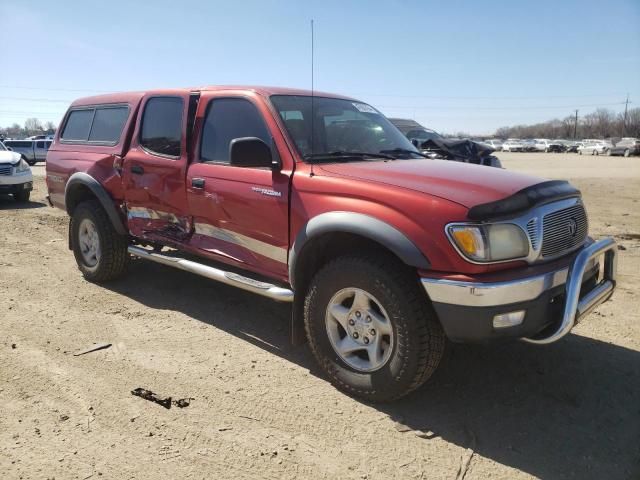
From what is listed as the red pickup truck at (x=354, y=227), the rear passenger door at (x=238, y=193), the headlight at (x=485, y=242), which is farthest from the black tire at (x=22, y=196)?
the headlight at (x=485, y=242)

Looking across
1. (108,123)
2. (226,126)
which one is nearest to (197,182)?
(226,126)

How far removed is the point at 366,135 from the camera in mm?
4227

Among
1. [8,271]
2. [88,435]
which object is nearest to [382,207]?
[88,435]

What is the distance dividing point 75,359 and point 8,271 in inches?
118

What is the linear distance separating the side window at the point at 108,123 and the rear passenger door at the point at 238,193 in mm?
1313

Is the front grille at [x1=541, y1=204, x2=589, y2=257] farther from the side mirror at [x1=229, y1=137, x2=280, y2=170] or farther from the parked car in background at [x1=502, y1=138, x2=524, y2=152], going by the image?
the parked car in background at [x1=502, y1=138, x2=524, y2=152]

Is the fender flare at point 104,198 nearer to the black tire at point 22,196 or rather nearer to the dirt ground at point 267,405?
the dirt ground at point 267,405

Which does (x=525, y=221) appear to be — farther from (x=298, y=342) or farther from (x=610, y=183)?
(x=610, y=183)

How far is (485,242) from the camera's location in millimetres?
2713

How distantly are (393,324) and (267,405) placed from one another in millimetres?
939

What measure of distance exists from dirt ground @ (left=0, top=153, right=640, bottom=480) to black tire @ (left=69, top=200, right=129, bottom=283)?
0.45m

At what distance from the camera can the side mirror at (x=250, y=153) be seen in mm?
3473

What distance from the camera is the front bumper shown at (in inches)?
105

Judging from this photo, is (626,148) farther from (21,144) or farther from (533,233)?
(533,233)
